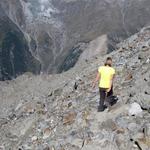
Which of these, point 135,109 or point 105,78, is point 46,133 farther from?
point 135,109

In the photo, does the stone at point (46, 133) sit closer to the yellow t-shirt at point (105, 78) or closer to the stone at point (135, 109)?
the yellow t-shirt at point (105, 78)

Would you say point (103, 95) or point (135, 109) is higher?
point (103, 95)

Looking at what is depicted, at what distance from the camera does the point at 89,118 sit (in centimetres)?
2438

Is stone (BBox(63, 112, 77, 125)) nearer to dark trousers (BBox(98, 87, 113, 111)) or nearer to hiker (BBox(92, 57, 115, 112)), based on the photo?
dark trousers (BBox(98, 87, 113, 111))

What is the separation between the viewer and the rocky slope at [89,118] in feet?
71.5

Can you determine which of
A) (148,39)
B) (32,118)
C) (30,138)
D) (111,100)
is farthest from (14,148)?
(148,39)

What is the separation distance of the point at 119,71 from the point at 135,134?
8.09 metres

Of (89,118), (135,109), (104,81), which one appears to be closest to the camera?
(135,109)

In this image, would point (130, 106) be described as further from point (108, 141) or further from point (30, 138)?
point (30, 138)

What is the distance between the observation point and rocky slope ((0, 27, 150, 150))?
21.8 m

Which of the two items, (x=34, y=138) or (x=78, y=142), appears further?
(x=34, y=138)

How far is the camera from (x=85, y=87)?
3008 cm

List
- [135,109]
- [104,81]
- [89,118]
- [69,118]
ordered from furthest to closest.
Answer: [69,118]
[89,118]
[104,81]
[135,109]

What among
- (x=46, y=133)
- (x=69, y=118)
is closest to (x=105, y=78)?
(x=69, y=118)
